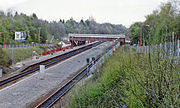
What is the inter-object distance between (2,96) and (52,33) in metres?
86.9

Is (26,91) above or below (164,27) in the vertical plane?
below

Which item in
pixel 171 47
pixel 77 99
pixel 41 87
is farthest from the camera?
pixel 41 87

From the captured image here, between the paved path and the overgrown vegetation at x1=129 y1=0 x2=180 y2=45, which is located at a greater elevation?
the overgrown vegetation at x1=129 y1=0 x2=180 y2=45

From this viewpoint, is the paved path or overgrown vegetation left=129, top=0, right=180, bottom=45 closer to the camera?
overgrown vegetation left=129, top=0, right=180, bottom=45

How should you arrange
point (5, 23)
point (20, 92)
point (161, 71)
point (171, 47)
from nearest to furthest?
1. point (161, 71)
2. point (171, 47)
3. point (20, 92)
4. point (5, 23)

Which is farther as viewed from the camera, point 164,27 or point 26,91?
point 26,91

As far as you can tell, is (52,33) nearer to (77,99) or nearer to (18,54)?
(18,54)

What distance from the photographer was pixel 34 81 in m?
21.6

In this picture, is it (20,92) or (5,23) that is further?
(5,23)

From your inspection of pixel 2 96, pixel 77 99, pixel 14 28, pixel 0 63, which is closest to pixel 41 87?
pixel 2 96

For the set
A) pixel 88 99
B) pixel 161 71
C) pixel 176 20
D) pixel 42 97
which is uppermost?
pixel 176 20

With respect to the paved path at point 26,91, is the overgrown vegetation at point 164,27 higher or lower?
higher

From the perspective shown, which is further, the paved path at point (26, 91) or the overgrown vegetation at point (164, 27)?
the paved path at point (26, 91)

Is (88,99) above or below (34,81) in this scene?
above
